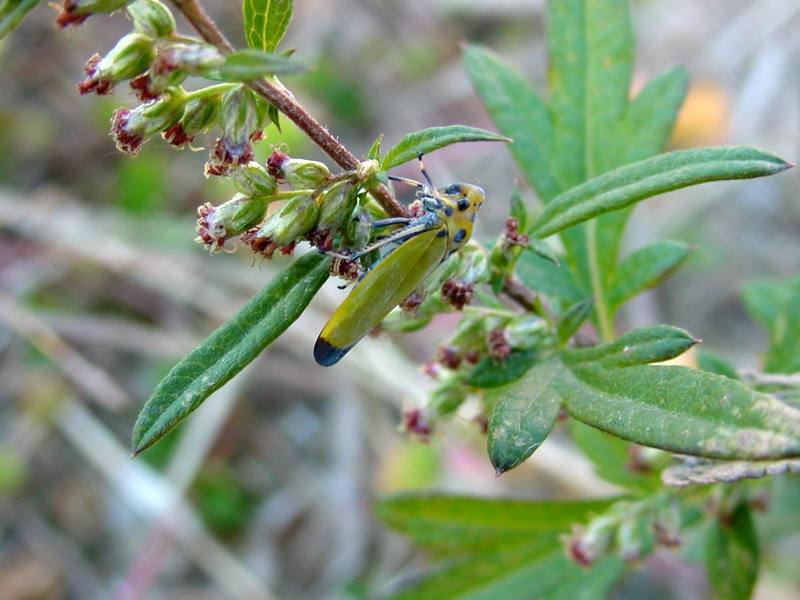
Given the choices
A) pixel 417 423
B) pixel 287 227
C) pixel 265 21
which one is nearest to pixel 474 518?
Answer: pixel 417 423

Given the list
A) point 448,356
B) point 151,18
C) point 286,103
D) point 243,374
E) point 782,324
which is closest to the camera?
point 151,18

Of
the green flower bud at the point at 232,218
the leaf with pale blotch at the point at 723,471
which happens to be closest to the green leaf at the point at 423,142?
the green flower bud at the point at 232,218

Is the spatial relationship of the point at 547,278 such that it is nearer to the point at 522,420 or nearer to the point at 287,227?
the point at 522,420

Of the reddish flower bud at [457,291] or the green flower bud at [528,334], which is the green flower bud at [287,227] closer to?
the reddish flower bud at [457,291]

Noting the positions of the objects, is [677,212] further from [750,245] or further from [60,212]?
[60,212]

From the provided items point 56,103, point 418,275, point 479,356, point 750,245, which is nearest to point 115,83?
point 418,275

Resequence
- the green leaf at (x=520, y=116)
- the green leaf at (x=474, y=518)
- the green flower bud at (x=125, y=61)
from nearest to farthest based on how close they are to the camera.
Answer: the green flower bud at (x=125, y=61)
the green leaf at (x=520, y=116)
the green leaf at (x=474, y=518)
